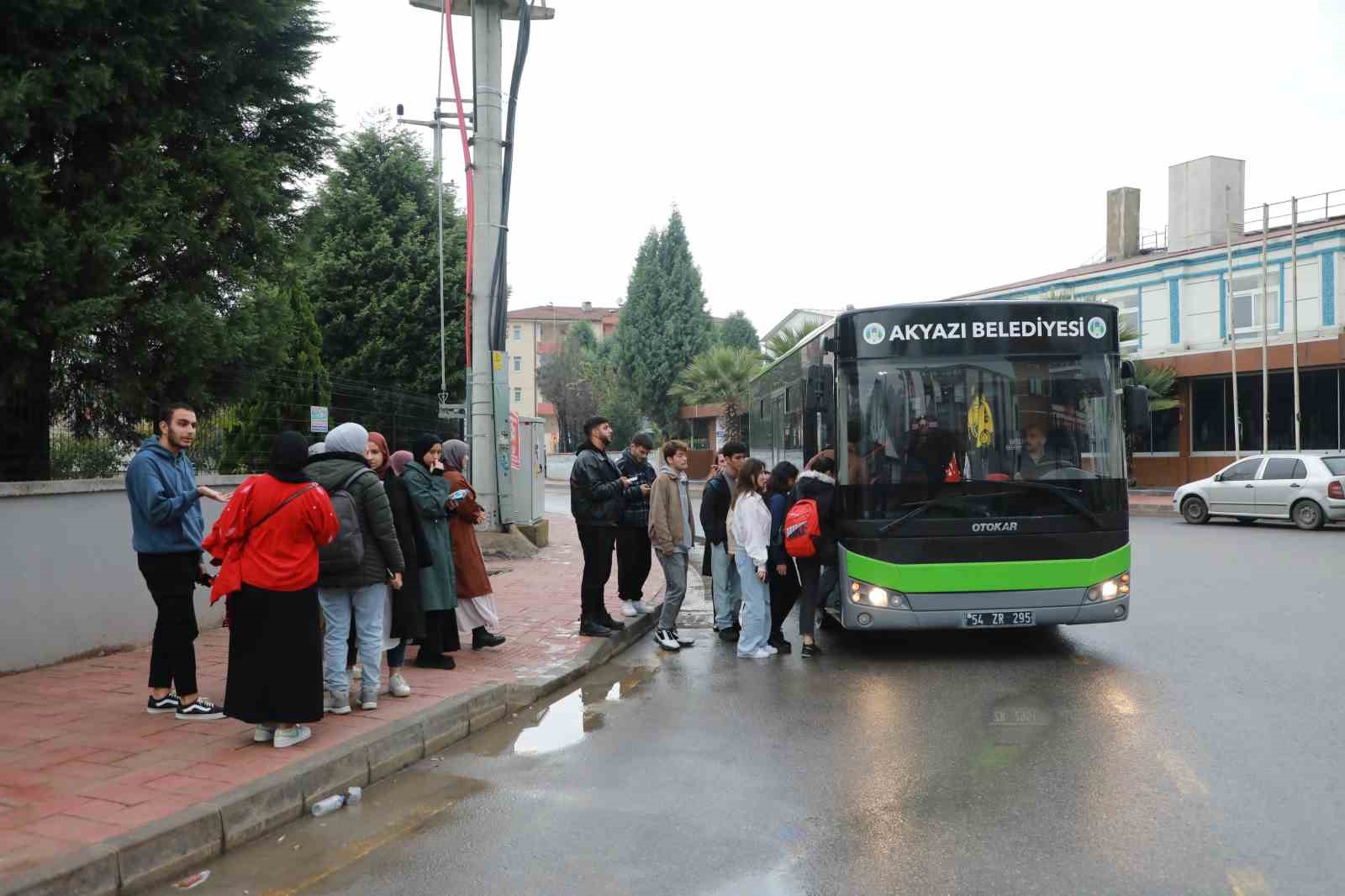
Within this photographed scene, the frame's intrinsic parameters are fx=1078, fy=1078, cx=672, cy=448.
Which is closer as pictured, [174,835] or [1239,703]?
[174,835]

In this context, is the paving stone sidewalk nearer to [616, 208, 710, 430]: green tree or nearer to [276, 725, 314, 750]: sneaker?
[276, 725, 314, 750]: sneaker

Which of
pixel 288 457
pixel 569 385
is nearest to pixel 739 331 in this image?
pixel 569 385

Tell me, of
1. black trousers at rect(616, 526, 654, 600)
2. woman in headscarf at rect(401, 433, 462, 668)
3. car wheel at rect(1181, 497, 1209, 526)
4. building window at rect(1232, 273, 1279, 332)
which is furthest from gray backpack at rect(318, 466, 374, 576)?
building window at rect(1232, 273, 1279, 332)

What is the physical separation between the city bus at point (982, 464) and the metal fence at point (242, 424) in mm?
3993

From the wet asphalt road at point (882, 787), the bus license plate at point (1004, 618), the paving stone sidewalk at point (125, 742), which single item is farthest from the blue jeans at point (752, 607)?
the bus license plate at point (1004, 618)

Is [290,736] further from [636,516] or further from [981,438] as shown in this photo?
[981,438]

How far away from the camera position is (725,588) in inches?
397

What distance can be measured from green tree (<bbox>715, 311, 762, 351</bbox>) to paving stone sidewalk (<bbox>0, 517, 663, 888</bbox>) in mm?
64824

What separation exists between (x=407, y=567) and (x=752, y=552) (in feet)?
9.63

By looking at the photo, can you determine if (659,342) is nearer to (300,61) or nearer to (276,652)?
(300,61)

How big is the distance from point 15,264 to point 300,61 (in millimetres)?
3281

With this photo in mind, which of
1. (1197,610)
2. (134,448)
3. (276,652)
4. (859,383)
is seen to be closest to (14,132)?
(134,448)

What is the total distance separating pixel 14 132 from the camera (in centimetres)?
726

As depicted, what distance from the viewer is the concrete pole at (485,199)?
14492 mm
